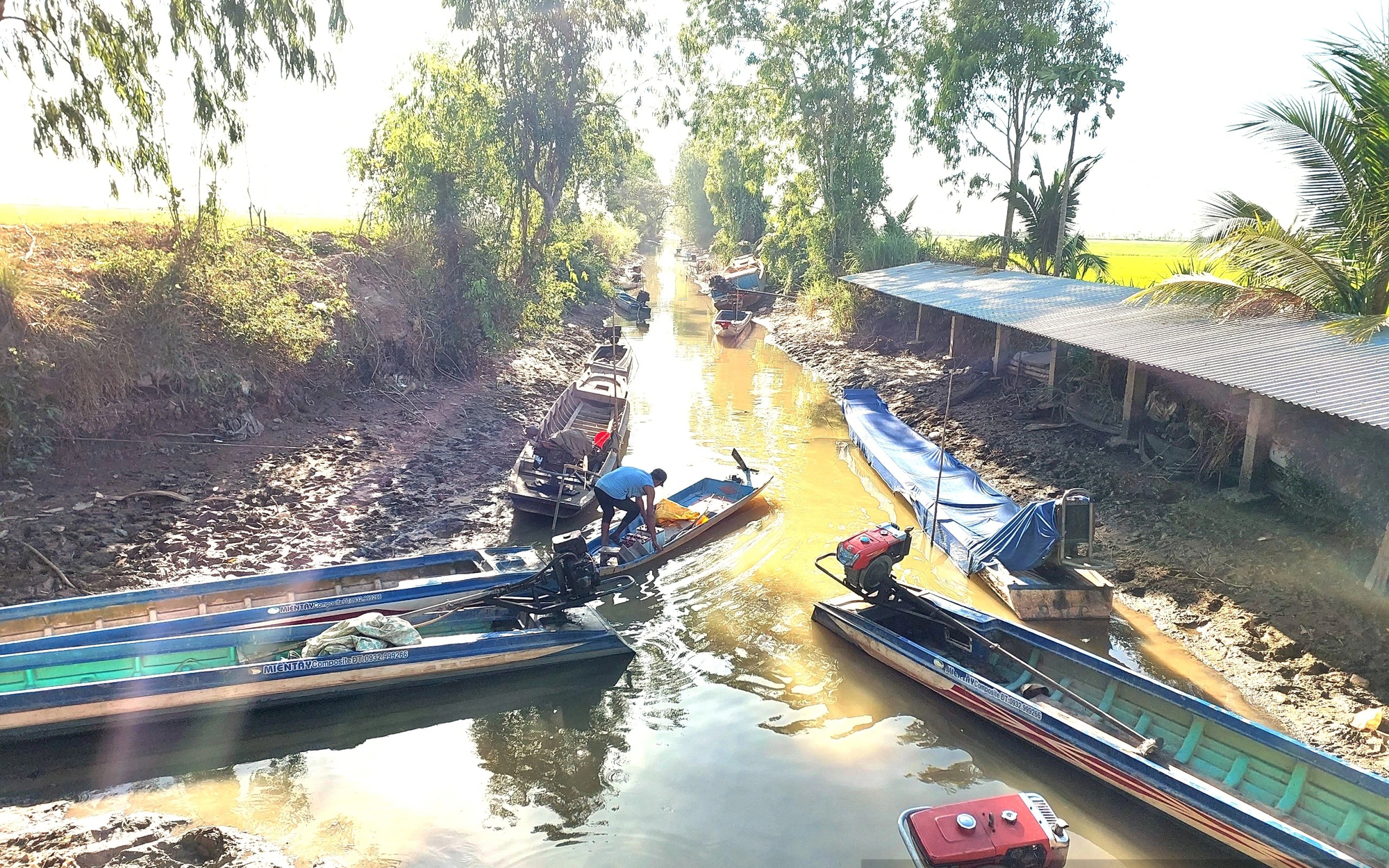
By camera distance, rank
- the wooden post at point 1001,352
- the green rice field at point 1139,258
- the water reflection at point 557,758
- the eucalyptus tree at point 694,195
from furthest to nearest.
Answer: the eucalyptus tree at point 694,195 < the green rice field at point 1139,258 < the wooden post at point 1001,352 < the water reflection at point 557,758

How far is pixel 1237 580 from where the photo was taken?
9883 mm

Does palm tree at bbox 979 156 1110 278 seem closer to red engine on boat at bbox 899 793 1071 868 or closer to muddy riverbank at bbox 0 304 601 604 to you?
muddy riverbank at bbox 0 304 601 604

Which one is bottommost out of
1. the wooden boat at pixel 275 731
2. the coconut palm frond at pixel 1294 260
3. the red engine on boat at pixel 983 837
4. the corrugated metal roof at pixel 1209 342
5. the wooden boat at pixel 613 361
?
the wooden boat at pixel 275 731

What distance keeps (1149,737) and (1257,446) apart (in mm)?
6124

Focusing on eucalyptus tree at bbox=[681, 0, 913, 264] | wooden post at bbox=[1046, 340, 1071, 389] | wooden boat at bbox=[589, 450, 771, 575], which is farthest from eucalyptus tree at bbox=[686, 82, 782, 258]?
wooden boat at bbox=[589, 450, 771, 575]

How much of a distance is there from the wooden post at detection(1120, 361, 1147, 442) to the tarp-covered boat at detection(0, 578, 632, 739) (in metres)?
10.3

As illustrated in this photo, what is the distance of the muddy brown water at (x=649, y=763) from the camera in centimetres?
617

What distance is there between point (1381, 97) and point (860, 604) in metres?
9.56

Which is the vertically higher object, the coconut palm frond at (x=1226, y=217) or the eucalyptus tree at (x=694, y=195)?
the eucalyptus tree at (x=694, y=195)

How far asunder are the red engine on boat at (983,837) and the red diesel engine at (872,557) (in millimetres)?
3515

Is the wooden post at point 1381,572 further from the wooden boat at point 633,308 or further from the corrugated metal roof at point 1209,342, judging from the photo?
the wooden boat at point 633,308

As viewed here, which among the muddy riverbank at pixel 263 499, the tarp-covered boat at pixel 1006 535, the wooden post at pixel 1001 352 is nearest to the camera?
the muddy riverbank at pixel 263 499

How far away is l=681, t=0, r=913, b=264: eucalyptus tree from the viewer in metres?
32.2

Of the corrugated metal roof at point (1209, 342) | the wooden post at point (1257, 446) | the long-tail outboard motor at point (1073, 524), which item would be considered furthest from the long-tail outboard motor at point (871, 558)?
the wooden post at point (1257, 446)
